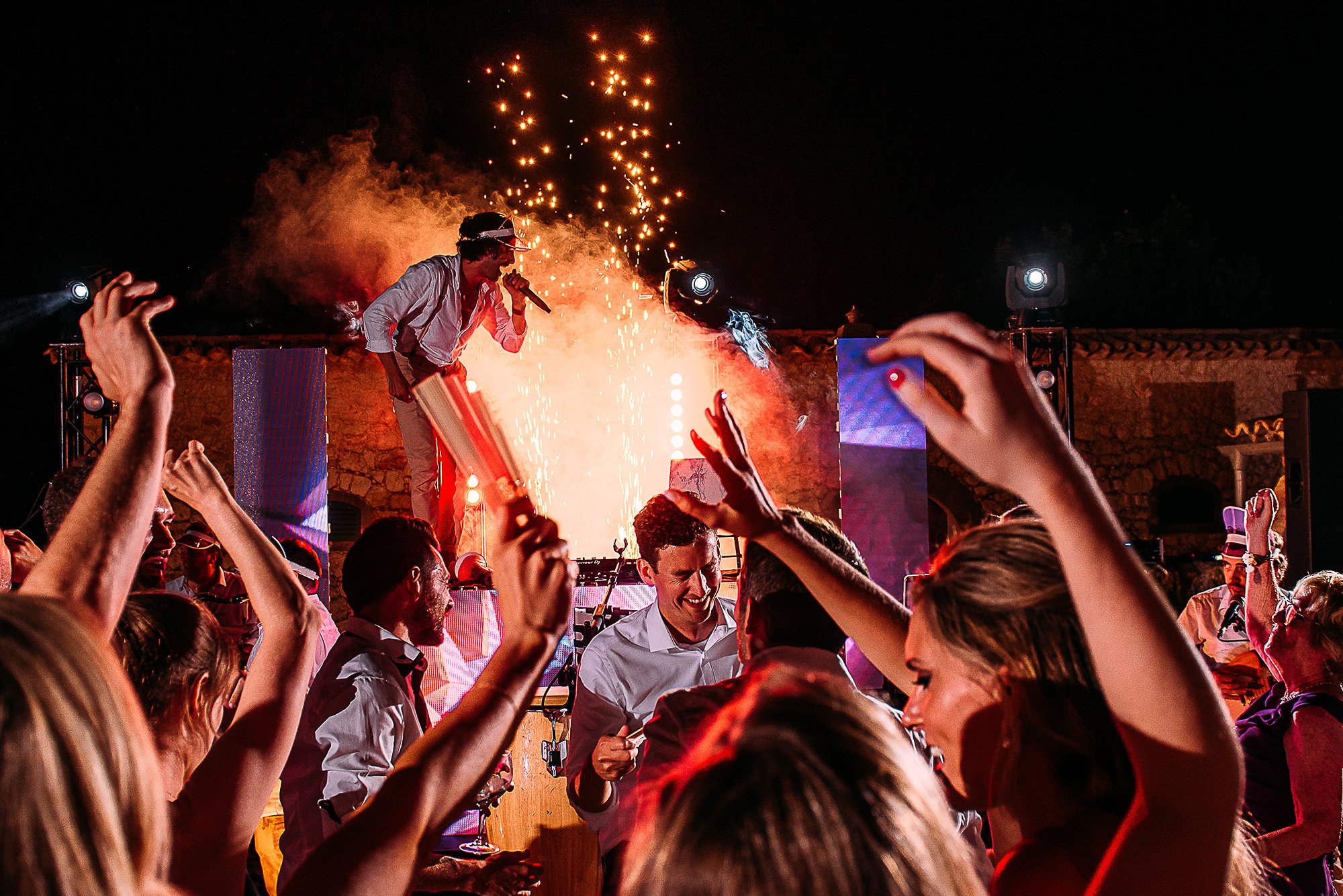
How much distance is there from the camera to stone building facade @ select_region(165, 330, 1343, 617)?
13.5 meters

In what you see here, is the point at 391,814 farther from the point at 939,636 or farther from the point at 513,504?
the point at 939,636

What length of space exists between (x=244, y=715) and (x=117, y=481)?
21.6 inches

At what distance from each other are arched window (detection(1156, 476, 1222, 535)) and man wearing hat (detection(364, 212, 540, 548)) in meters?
11.9

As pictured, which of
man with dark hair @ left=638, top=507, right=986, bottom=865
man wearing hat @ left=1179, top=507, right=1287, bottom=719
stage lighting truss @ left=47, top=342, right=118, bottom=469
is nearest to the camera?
man with dark hair @ left=638, top=507, right=986, bottom=865

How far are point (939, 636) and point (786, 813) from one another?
0.67 m

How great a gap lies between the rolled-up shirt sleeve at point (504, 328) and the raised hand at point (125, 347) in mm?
5101

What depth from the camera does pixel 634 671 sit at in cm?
360

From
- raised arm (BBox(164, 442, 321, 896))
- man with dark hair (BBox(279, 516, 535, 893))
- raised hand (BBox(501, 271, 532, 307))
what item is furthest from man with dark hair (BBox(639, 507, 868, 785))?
raised hand (BBox(501, 271, 532, 307))

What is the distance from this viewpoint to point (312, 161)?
36.2ft

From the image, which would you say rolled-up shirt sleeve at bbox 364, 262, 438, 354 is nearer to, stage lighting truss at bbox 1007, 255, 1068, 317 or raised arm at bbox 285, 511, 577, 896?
raised arm at bbox 285, 511, 577, 896

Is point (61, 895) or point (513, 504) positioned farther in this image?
point (513, 504)

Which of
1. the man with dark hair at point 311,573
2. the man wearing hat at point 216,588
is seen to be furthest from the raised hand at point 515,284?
the man wearing hat at point 216,588

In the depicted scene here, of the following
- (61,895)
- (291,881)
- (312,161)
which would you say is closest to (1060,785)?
(291,881)

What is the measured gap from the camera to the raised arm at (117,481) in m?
1.45
